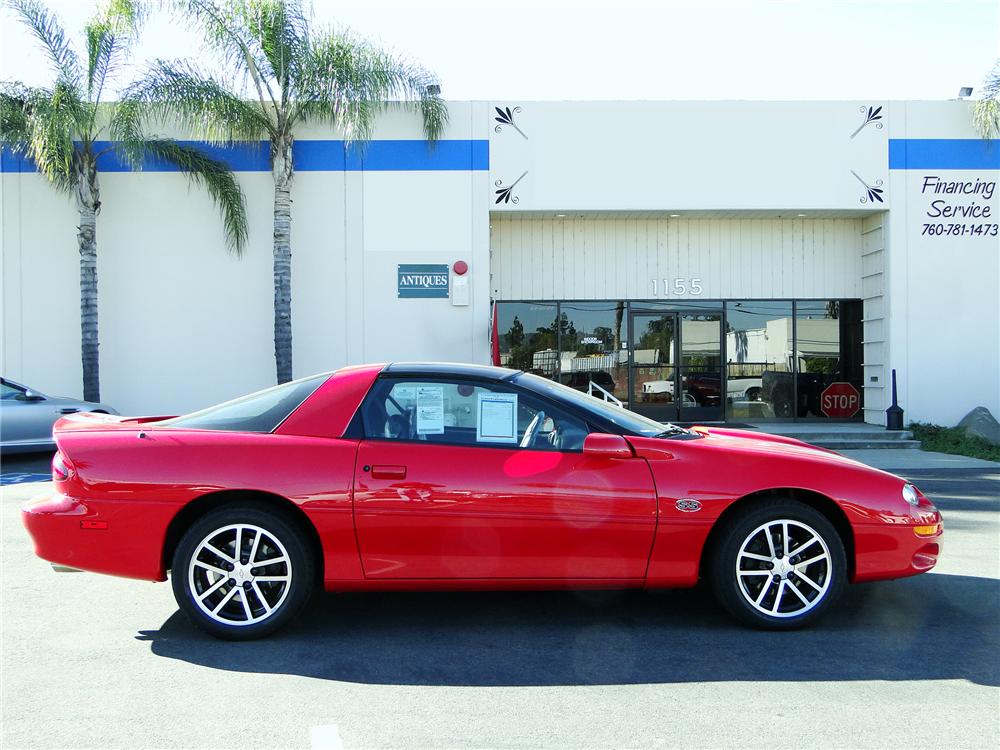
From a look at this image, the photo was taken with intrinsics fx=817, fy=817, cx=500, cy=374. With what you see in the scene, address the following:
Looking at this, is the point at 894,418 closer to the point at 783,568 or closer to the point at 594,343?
the point at 594,343

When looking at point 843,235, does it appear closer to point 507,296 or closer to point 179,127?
point 507,296

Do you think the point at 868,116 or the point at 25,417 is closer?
the point at 25,417

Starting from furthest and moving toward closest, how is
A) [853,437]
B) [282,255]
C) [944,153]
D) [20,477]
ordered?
1. [944,153]
2. [282,255]
3. [853,437]
4. [20,477]

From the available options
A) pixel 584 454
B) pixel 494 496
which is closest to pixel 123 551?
pixel 494 496

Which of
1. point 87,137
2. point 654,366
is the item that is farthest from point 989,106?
point 87,137

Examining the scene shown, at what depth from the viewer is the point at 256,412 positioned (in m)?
4.45

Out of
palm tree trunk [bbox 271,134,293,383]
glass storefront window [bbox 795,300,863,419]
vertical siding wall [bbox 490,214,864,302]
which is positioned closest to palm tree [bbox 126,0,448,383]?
palm tree trunk [bbox 271,134,293,383]

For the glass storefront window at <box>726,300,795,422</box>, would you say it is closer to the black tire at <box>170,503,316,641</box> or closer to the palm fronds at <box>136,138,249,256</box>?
the palm fronds at <box>136,138,249,256</box>

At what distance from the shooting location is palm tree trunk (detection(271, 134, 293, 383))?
48.0 ft

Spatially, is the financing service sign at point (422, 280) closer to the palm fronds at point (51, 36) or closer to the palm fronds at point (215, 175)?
the palm fronds at point (215, 175)

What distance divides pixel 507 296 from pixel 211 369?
5900 millimetres

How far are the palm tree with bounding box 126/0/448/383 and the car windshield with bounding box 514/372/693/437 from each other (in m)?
10.5

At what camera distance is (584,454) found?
4.16m

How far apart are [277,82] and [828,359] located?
39.2 feet
